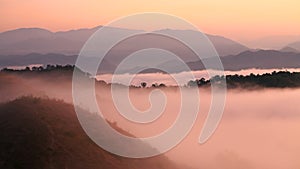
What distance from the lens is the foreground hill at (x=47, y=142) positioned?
5144 cm

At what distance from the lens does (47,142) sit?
5438cm

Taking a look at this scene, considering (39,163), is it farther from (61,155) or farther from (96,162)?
(96,162)

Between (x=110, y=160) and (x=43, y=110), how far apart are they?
1176 cm

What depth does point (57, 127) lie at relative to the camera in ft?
190

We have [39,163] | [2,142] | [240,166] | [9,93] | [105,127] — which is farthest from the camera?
[240,166]

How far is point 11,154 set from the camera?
52.3 metres

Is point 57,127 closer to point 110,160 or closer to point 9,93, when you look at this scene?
point 110,160

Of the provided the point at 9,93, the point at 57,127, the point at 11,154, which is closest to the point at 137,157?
the point at 57,127

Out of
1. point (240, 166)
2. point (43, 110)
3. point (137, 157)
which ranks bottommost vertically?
point (240, 166)

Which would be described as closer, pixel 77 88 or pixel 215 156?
pixel 77 88

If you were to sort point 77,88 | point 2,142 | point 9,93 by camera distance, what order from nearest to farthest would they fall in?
point 2,142, point 9,93, point 77,88

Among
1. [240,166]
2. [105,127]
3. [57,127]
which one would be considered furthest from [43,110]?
[240,166]

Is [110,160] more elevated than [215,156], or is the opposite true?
[110,160]

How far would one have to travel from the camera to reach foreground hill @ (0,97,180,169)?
51.4 metres
